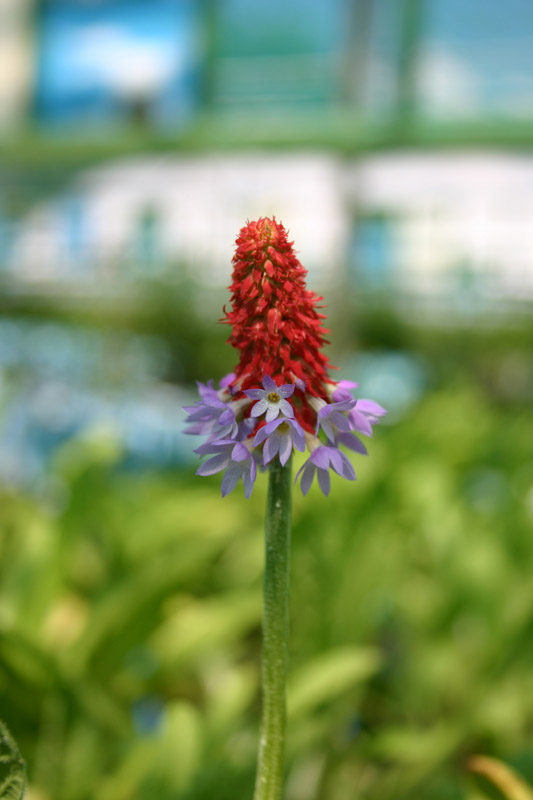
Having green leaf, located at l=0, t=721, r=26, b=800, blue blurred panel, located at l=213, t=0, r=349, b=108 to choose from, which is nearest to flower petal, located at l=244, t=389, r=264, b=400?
green leaf, located at l=0, t=721, r=26, b=800

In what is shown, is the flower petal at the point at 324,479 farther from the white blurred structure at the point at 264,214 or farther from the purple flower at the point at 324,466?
the white blurred structure at the point at 264,214

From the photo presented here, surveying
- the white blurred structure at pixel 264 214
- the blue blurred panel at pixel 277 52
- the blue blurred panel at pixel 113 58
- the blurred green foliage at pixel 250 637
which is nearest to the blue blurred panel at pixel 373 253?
the white blurred structure at pixel 264 214

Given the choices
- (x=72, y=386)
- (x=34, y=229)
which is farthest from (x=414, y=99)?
(x=34, y=229)

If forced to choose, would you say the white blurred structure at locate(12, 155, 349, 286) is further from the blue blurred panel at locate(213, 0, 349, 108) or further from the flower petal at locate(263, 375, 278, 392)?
the flower petal at locate(263, 375, 278, 392)

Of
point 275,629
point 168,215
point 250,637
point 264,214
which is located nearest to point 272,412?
point 275,629

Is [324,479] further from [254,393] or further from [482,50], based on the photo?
[482,50]
